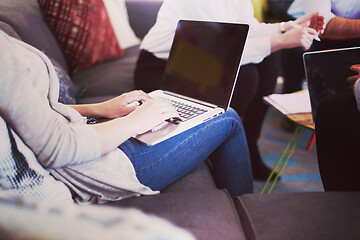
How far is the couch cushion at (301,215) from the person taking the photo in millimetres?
613

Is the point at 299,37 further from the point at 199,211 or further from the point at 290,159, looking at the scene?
the point at 290,159

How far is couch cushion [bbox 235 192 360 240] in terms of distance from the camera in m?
0.61

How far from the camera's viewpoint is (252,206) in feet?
2.36

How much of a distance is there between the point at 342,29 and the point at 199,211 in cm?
70

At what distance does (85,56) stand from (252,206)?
3.65ft

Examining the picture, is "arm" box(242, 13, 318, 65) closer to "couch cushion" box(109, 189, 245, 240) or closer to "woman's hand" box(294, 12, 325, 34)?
"woman's hand" box(294, 12, 325, 34)

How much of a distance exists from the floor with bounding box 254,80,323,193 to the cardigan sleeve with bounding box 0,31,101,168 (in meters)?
0.77

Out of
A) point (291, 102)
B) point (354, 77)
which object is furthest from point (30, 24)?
point (354, 77)

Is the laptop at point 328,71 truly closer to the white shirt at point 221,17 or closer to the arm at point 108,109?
the white shirt at point 221,17

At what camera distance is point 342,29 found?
88 cm

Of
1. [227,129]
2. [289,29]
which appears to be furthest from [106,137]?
[289,29]

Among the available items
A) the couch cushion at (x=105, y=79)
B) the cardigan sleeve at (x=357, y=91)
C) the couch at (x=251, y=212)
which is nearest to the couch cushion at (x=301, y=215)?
the couch at (x=251, y=212)

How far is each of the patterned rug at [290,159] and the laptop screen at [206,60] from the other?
0.47 metres

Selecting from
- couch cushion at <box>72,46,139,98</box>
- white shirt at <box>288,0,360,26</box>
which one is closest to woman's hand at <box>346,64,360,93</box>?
white shirt at <box>288,0,360,26</box>
